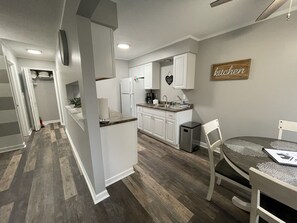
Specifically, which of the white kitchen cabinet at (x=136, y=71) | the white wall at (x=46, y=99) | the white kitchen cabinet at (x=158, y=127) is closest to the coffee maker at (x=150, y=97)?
the white kitchen cabinet at (x=136, y=71)

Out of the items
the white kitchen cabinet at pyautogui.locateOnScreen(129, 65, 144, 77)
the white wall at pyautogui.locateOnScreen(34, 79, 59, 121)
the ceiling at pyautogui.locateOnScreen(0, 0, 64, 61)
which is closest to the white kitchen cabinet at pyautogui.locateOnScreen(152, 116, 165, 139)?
the white kitchen cabinet at pyautogui.locateOnScreen(129, 65, 144, 77)

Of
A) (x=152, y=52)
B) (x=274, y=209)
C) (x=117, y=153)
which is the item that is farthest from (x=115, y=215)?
(x=152, y=52)

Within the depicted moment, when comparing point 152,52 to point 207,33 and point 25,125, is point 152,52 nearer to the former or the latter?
point 207,33

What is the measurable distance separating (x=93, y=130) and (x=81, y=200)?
939 mm

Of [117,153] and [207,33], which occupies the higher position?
[207,33]

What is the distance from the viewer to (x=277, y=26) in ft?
6.14

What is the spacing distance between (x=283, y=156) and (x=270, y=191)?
2.59 ft

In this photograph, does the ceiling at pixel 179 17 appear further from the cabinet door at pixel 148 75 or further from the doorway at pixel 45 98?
the doorway at pixel 45 98

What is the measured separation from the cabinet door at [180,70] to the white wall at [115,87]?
2.25 meters

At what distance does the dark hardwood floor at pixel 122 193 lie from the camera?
141cm

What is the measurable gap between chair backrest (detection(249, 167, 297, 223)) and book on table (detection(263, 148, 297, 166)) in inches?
22.5

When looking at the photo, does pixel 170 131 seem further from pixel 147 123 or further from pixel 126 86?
pixel 126 86

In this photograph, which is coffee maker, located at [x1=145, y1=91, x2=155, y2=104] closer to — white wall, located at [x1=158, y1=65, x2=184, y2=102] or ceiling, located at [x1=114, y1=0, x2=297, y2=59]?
white wall, located at [x1=158, y1=65, x2=184, y2=102]

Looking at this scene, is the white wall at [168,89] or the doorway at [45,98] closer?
the white wall at [168,89]
